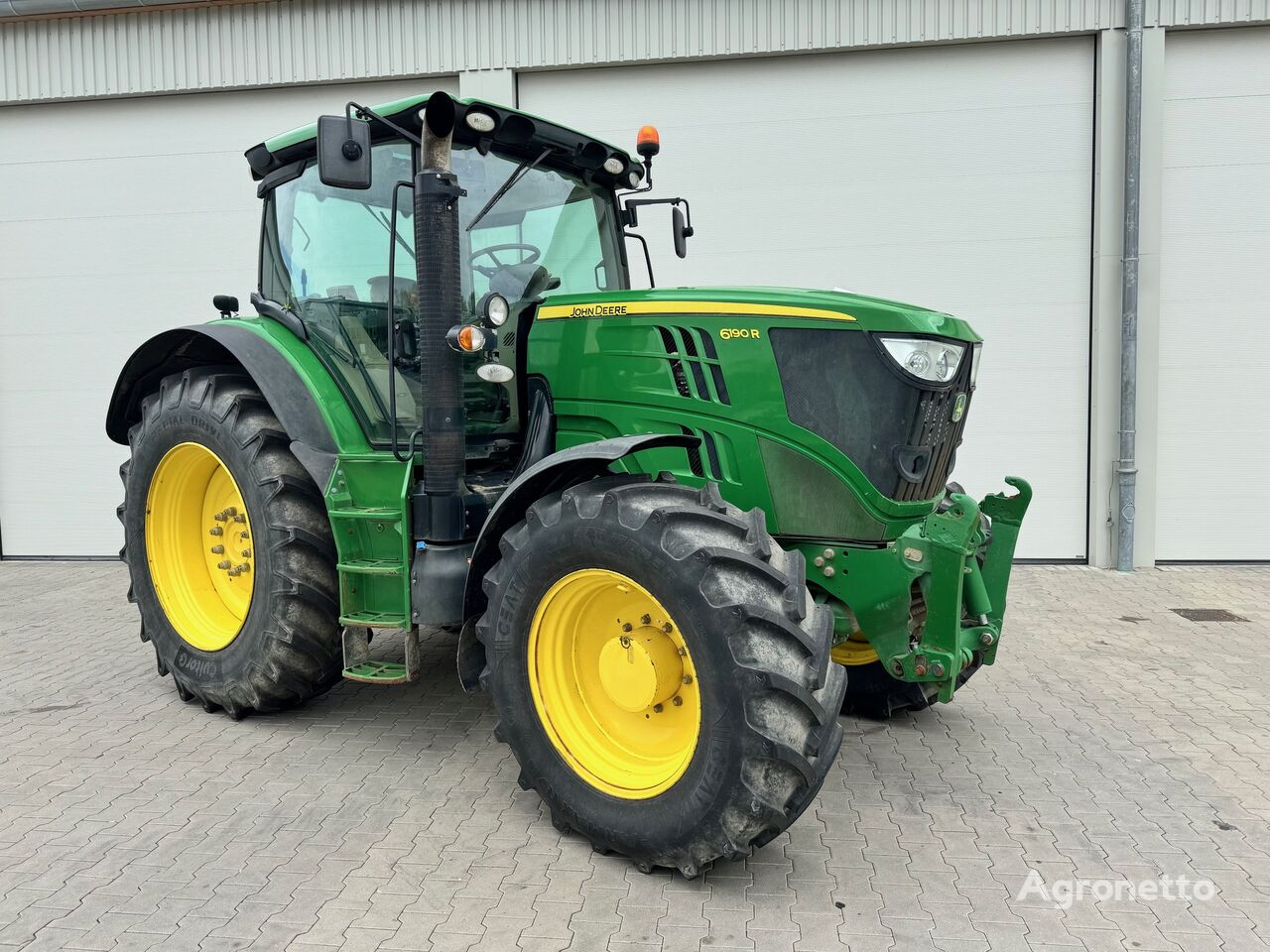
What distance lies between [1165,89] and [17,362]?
380 inches

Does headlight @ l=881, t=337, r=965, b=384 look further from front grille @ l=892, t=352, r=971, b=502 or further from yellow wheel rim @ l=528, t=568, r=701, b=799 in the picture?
yellow wheel rim @ l=528, t=568, r=701, b=799

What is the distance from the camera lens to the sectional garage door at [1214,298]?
695 centimetres

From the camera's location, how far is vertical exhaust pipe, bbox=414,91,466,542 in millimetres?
3273

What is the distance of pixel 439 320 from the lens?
11.0 ft

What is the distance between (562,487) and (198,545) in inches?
85.9

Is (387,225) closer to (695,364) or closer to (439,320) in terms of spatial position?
(439,320)

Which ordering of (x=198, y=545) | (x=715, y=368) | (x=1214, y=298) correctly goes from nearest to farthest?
(x=715, y=368) → (x=198, y=545) → (x=1214, y=298)

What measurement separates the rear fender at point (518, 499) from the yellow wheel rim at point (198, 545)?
1.42 metres

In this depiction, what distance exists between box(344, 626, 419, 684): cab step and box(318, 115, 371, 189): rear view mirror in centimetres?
165

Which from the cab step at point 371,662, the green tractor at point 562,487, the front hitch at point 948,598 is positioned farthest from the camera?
the cab step at point 371,662

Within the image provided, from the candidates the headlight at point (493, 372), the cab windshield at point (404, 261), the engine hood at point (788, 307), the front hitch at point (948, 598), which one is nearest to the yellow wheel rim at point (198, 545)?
the cab windshield at point (404, 261)

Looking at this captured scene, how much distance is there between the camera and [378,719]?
408 centimetres

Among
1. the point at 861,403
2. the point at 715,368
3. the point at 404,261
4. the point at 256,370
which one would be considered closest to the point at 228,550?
the point at 256,370

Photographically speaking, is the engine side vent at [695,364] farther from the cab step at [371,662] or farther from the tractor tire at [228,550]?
the tractor tire at [228,550]
